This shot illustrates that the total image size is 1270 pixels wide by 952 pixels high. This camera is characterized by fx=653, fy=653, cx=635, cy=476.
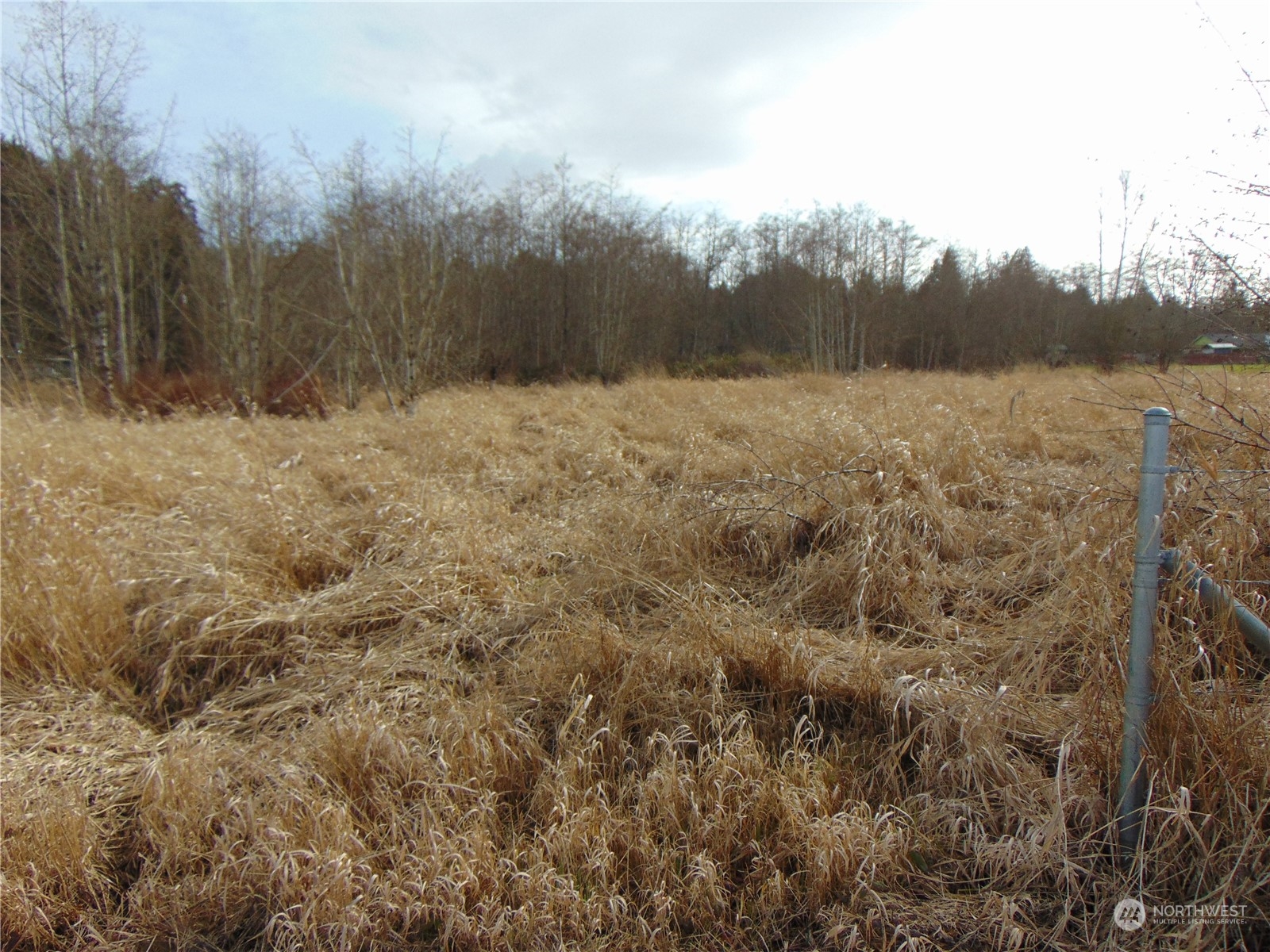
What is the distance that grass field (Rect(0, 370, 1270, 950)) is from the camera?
5.48 ft

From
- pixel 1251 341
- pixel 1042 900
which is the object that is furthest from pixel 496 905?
pixel 1251 341

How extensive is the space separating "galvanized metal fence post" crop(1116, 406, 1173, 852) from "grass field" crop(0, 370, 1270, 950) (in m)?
0.06

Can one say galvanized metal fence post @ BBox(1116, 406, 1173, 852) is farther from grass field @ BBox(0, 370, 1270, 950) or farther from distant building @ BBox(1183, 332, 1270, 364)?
distant building @ BBox(1183, 332, 1270, 364)

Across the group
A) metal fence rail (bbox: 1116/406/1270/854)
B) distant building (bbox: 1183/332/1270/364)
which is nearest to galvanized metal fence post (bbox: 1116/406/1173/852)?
metal fence rail (bbox: 1116/406/1270/854)

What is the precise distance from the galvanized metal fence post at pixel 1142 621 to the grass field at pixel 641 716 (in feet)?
0.20

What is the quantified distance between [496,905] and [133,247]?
65.8 ft

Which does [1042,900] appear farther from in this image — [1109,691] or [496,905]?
[496,905]

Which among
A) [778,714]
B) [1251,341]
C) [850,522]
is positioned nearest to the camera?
[778,714]

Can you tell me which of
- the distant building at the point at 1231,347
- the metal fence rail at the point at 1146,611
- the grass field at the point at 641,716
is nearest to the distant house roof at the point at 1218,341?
the distant building at the point at 1231,347

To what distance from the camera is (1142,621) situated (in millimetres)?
1495

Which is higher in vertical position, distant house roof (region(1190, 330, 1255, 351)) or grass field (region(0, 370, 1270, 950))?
distant house roof (region(1190, 330, 1255, 351))

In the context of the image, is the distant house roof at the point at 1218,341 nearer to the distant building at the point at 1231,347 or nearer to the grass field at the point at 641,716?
the distant building at the point at 1231,347

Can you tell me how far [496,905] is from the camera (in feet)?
5.64

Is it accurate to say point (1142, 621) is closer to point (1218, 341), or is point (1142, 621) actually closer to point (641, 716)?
point (641, 716)
